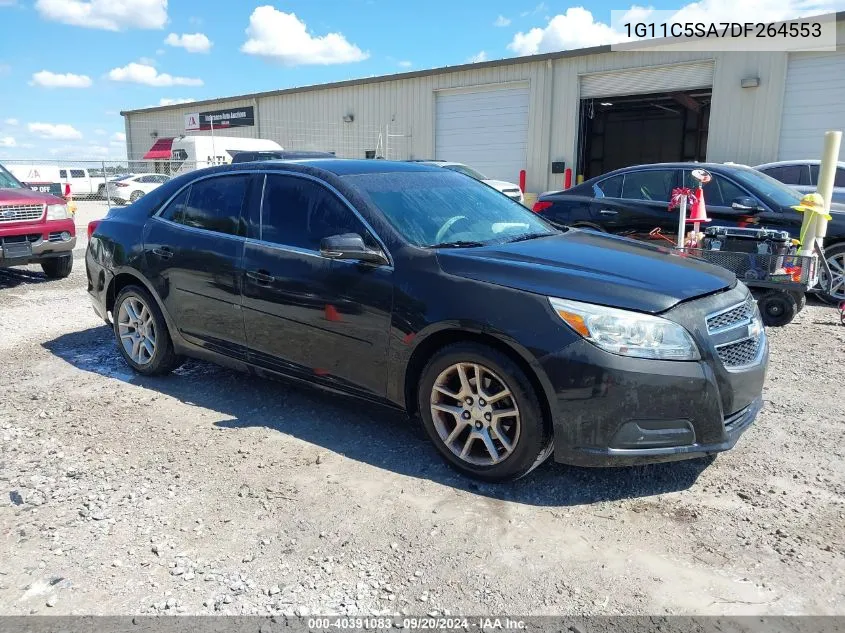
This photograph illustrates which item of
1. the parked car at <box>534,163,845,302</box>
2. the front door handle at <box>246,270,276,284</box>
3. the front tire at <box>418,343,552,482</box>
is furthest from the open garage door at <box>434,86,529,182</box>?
the front tire at <box>418,343,552,482</box>

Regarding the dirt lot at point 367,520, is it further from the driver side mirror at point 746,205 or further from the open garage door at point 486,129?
the open garage door at point 486,129

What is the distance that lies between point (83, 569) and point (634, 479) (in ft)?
8.42

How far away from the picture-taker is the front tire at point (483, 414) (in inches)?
121

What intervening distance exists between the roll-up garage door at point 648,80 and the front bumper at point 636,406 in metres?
17.3

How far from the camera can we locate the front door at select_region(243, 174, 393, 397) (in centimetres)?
358

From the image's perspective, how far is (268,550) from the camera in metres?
2.81

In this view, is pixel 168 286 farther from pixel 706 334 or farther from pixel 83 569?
pixel 706 334

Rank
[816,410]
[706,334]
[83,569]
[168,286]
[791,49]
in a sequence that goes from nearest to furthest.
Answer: [83,569], [706,334], [816,410], [168,286], [791,49]

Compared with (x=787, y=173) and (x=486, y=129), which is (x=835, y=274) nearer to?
(x=787, y=173)

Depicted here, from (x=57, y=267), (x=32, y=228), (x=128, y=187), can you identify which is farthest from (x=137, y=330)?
(x=128, y=187)

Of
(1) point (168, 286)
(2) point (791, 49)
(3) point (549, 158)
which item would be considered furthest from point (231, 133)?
(1) point (168, 286)

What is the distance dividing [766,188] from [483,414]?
6302 millimetres

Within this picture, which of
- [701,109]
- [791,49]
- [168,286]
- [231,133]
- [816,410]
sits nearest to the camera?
[816,410]

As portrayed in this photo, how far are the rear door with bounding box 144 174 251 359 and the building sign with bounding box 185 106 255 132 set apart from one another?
27.9 metres
